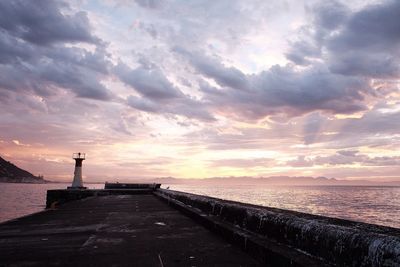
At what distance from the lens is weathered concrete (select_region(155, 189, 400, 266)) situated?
9.70ft

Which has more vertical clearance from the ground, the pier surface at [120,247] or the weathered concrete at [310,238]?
the weathered concrete at [310,238]

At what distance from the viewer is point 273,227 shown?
502 centimetres

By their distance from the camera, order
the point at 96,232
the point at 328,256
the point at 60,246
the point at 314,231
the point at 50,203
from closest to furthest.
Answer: the point at 328,256 < the point at 314,231 < the point at 60,246 < the point at 96,232 < the point at 50,203

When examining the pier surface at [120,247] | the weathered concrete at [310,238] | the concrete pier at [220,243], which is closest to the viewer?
the weathered concrete at [310,238]

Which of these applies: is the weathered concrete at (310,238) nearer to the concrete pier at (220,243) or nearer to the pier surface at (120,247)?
the concrete pier at (220,243)

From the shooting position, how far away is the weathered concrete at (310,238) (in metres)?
2.96

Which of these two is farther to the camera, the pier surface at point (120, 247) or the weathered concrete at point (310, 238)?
the pier surface at point (120, 247)

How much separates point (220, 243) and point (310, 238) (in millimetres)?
2194

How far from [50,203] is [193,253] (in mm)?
26696

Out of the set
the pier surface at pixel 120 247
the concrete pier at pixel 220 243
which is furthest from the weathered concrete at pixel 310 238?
the pier surface at pixel 120 247

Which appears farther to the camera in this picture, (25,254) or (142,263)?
(25,254)

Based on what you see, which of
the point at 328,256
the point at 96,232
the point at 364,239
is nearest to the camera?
the point at 364,239

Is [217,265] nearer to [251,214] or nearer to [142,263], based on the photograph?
[142,263]

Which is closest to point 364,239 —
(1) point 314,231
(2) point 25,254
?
(1) point 314,231
